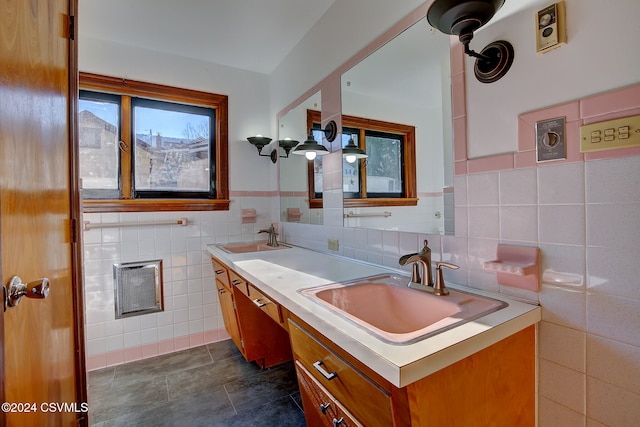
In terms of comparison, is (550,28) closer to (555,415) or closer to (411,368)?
(411,368)

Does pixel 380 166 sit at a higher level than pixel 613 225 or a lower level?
higher

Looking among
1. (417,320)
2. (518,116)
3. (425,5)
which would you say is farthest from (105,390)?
(425,5)

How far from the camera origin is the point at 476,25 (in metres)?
0.93

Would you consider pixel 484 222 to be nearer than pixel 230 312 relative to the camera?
Yes

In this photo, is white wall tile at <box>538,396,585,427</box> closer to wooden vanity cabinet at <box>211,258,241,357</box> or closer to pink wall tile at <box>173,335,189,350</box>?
wooden vanity cabinet at <box>211,258,241,357</box>

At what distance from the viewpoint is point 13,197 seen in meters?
0.73


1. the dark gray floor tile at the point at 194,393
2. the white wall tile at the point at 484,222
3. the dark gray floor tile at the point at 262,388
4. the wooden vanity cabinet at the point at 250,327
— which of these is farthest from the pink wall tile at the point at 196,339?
the white wall tile at the point at 484,222

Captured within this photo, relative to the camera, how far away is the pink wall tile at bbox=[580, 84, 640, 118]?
0.75 m

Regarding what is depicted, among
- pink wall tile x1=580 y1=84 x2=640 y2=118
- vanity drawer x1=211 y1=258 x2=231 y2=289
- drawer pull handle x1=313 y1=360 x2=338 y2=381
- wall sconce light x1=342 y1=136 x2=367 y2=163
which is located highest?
wall sconce light x1=342 y1=136 x2=367 y2=163

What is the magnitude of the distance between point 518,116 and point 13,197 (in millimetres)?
1479

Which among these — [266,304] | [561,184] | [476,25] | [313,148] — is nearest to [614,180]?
[561,184]

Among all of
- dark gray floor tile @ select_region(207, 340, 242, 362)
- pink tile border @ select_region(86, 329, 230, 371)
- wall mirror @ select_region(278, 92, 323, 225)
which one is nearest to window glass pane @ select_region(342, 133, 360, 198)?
wall mirror @ select_region(278, 92, 323, 225)

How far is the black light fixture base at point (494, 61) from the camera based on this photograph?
39.3 inches

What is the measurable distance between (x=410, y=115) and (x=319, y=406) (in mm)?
1329
